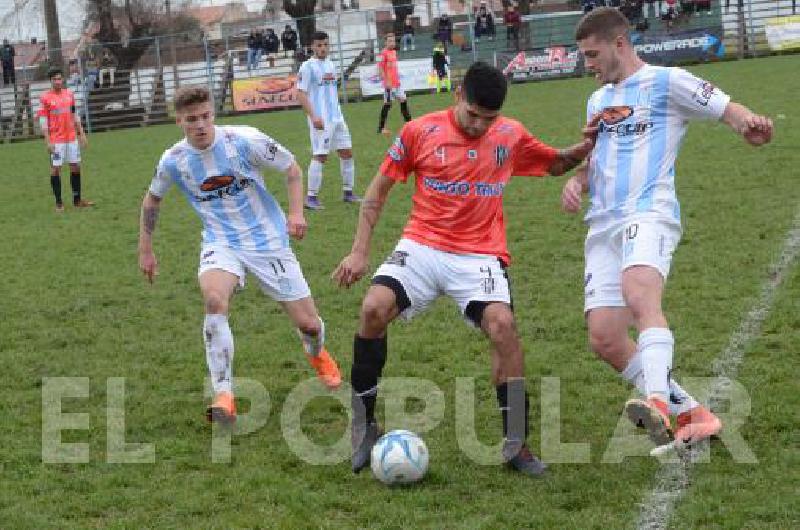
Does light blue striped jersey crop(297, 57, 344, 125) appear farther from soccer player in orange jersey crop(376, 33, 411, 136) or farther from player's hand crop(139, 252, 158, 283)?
player's hand crop(139, 252, 158, 283)

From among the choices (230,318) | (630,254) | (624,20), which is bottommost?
(230,318)

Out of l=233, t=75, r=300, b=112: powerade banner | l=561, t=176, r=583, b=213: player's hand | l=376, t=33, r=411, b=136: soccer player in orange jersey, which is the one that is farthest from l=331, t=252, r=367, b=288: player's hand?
l=233, t=75, r=300, b=112: powerade banner

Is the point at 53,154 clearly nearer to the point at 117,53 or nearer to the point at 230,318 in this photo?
the point at 230,318

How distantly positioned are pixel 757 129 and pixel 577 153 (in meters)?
0.93

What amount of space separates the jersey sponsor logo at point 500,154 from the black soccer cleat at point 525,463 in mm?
1341

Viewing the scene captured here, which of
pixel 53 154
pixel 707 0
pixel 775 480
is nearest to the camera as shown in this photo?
pixel 775 480

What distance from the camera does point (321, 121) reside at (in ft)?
45.7

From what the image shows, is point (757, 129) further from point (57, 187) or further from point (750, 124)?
point (57, 187)

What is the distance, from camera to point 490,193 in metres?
5.57

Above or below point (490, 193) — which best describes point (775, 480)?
below

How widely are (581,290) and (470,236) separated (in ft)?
11.2

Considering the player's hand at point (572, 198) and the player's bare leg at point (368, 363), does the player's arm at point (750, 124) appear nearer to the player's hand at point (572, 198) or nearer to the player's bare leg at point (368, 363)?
the player's hand at point (572, 198)

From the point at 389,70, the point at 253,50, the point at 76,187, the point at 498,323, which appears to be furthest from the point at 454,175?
the point at 253,50

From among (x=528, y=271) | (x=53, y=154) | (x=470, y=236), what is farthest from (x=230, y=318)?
(x=53, y=154)
